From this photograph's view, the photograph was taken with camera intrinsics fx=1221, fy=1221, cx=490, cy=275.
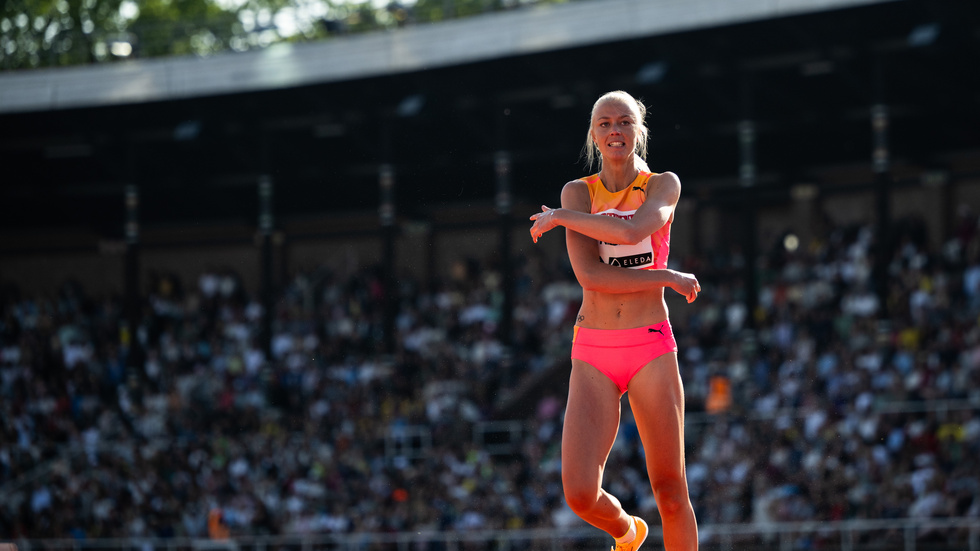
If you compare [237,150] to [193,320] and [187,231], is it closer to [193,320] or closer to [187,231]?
[193,320]

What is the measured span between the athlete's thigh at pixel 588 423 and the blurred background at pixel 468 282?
9689mm

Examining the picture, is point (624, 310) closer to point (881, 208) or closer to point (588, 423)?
point (588, 423)

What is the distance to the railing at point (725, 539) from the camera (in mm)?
14656

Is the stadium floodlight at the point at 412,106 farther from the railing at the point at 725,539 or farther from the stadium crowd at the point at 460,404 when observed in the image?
the railing at the point at 725,539

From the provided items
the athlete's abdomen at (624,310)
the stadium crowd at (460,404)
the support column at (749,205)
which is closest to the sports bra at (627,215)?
the athlete's abdomen at (624,310)

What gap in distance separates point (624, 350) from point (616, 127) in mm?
1080

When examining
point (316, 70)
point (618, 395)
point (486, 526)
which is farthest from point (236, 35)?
point (618, 395)

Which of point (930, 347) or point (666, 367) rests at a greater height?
point (666, 367)

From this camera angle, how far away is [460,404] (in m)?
22.1

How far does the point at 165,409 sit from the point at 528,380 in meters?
7.40

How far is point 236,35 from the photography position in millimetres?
25219

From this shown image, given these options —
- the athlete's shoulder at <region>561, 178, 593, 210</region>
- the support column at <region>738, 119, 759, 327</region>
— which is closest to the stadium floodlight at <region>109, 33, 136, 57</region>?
the support column at <region>738, 119, 759, 327</region>

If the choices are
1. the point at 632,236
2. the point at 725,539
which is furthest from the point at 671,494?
the point at 725,539

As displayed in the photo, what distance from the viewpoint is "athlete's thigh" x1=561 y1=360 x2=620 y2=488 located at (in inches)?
228
